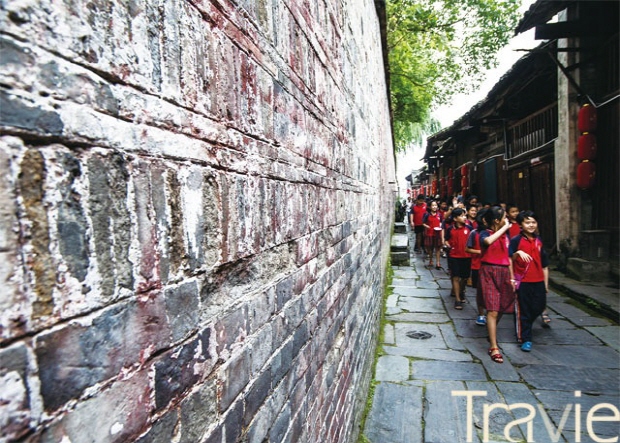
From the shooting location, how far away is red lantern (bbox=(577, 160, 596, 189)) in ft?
22.6

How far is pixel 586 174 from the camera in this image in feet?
22.6

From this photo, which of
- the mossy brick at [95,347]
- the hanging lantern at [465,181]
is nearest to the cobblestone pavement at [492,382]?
the mossy brick at [95,347]

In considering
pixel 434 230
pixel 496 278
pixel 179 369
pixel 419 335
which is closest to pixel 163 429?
pixel 179 369

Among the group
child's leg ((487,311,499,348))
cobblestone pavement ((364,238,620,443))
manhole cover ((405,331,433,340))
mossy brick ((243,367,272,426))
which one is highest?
mossy brick ((243,367,272,426))

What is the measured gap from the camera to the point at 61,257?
1.55 ft

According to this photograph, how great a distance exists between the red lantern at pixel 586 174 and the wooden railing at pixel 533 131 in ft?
5.44

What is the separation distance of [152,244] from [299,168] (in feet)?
2.72

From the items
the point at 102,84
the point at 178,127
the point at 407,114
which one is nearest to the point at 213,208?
the point at 178,127

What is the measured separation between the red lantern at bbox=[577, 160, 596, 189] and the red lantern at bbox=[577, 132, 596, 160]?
114 millimetres

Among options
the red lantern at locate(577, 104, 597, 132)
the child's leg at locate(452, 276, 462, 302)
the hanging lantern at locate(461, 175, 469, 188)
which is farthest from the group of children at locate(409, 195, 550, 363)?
the hanging lantern at locate(461, 175, 469, 188)

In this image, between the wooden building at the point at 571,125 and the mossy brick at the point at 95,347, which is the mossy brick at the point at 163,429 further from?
the wooden building at the point at 571,125

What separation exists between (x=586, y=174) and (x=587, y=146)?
1.61ft

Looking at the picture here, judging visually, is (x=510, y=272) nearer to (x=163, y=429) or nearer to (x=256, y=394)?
(x=256, y=394)

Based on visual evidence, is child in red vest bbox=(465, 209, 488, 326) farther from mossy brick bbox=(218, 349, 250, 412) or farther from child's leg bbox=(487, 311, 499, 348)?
mossy brick bbox=(218, 349, 250, 412)
